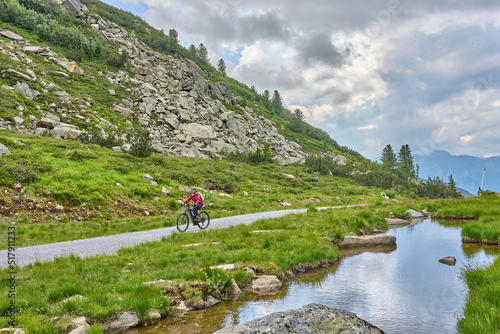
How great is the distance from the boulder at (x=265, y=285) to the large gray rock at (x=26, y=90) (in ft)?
178

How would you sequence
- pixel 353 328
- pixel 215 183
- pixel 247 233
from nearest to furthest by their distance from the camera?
pixel 353 328 < pixel 247 233 < pixel 215 183

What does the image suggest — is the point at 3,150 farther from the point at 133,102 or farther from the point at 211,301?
the point at 133,102

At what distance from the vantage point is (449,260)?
44.5ft

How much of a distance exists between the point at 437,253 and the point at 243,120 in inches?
3711

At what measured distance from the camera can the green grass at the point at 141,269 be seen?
771 cm

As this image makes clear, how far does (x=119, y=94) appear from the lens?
2901 inches

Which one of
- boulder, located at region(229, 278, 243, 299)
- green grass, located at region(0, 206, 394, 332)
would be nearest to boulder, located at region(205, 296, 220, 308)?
boulder, located at region(229, 278, 243, 299)

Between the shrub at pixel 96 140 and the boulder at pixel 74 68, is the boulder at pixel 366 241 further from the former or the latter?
the boulder at pixel 74 68

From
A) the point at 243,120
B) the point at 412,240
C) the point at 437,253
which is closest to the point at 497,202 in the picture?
the point at 412,240

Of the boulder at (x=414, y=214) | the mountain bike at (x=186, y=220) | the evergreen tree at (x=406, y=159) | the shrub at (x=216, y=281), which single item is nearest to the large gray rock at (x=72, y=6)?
the mountain bike at (x=186, y=220)

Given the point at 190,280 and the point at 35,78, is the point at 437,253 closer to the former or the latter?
the point at 190,280

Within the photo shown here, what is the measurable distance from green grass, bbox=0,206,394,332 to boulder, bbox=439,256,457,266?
5.01 meters

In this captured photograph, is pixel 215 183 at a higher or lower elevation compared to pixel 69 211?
higher

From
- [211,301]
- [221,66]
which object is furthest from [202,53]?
[211,301]
